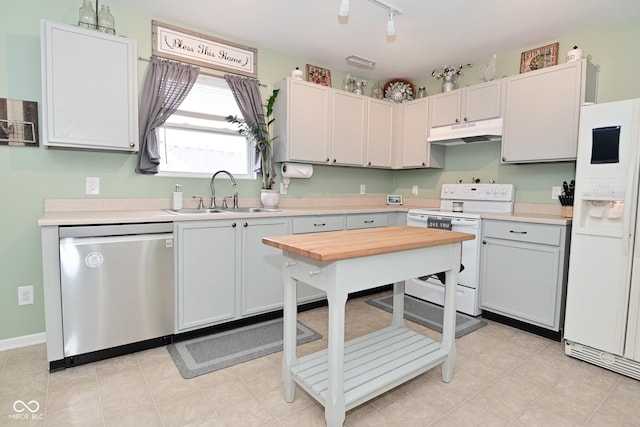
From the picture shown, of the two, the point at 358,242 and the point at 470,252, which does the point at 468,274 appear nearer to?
the point at 470,252

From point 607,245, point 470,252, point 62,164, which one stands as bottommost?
point 470,252

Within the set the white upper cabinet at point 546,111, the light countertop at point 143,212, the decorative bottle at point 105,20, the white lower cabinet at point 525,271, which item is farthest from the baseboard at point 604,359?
the decorative bottle at point 105,20

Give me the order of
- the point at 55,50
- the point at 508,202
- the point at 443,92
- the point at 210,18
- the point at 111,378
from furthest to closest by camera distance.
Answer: the point at 443,92, the point at 508,202, the point at 210,18, the point at 55,50, the point at 111,378

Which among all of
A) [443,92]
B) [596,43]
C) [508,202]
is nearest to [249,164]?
[443,92]

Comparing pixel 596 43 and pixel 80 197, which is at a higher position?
pixel 596 43

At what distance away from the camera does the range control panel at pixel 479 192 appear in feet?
10.9

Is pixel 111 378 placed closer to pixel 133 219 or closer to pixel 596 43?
pixel 133 219

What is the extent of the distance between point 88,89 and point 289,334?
214 centimetres

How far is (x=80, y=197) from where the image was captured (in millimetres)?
2574

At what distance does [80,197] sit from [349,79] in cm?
294

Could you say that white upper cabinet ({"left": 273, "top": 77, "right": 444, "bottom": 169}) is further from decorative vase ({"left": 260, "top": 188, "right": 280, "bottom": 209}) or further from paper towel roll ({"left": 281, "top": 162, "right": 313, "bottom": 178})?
decorative vase ({"left": 260, "top": 188, "right": 280, "bottom": 209})

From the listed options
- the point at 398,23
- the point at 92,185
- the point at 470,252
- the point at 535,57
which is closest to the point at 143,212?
the point at 92,185

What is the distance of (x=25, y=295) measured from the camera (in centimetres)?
245

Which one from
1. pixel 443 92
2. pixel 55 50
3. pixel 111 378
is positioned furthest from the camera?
pixel 443 92
